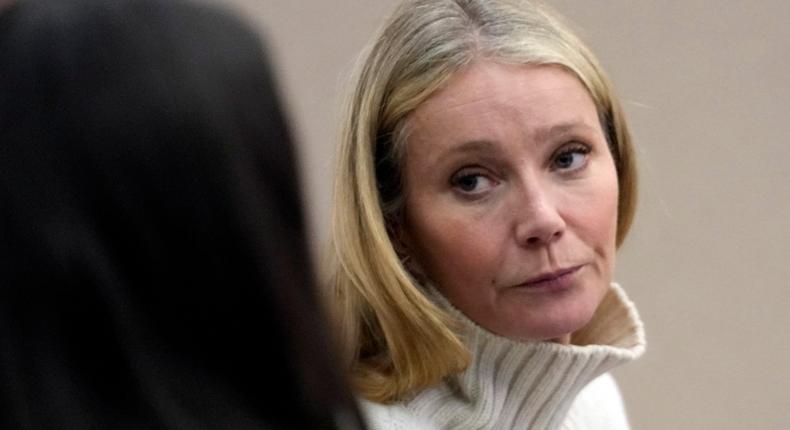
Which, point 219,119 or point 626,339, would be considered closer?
point 219,119

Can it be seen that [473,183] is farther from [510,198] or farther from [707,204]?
[707,204]

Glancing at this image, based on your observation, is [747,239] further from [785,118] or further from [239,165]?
[239,165]

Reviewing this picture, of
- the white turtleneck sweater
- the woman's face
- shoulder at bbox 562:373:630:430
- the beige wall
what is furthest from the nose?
the beige wall

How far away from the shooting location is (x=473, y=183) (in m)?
1.24

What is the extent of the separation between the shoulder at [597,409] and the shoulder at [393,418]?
0.61 ft

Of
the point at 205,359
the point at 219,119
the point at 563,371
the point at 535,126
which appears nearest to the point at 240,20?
the point at 219,119

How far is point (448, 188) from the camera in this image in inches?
49.3

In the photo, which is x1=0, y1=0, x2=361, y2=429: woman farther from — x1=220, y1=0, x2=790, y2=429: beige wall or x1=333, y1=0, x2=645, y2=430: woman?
x1=220, y1=0, x2=790, y2=429: beige wall

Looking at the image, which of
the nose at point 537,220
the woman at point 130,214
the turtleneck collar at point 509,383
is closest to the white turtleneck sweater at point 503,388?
the turtleneck collar at point 509,383

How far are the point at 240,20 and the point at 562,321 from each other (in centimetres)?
60

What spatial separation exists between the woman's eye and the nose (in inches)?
1.2

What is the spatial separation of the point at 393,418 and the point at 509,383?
0.37 ft

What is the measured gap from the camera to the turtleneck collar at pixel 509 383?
4.19 ft

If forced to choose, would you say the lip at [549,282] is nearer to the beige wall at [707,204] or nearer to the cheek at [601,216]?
the cheek at [601,216]
